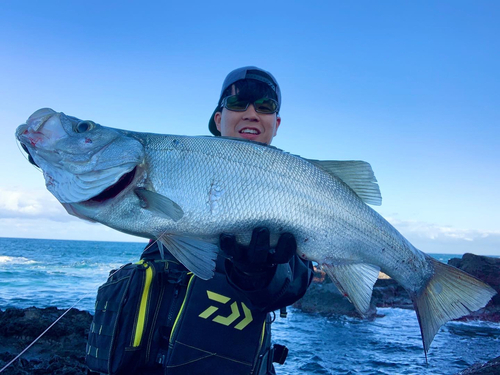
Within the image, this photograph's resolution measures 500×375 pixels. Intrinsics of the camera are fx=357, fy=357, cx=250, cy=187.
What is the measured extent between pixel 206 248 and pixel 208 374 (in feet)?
3.91

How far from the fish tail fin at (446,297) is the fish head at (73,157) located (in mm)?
2985

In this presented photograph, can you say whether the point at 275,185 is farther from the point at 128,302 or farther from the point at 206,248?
the point at 128,302

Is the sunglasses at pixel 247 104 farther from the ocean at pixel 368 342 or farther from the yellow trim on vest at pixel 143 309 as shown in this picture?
the ocean at pixel 368 342

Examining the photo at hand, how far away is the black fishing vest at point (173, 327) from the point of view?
3170 mm

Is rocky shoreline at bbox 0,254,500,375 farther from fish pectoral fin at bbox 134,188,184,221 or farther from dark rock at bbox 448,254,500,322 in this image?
dark rock at bbox 448,254,500,322

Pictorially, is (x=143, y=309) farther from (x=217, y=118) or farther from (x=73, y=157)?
(x=217, y=118)

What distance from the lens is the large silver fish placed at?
9.29 feet

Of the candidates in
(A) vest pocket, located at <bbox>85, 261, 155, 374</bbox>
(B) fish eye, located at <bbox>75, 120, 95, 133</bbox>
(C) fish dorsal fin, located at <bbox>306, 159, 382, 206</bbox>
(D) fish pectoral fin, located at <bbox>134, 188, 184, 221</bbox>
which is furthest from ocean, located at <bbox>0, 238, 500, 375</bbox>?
(B) fish eye, located at <bbox>75, 120, 95, 133</bbox>

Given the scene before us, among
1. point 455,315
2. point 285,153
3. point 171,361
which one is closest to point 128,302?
point 171,361

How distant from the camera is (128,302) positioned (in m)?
3.30

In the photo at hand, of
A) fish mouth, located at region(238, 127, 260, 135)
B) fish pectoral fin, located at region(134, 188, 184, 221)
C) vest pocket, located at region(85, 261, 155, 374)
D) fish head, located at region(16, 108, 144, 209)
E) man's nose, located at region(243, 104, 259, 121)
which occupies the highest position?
man's nose, located at region(243, 104, 259, 121)

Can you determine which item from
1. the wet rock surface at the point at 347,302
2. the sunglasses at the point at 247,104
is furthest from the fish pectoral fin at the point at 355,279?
the wet rock surface at the point at 347,302

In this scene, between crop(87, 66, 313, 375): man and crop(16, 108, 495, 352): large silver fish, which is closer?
crop(16, 108, 495, 352): large silver fish

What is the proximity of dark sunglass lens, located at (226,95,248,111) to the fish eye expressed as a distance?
6.28 feet
